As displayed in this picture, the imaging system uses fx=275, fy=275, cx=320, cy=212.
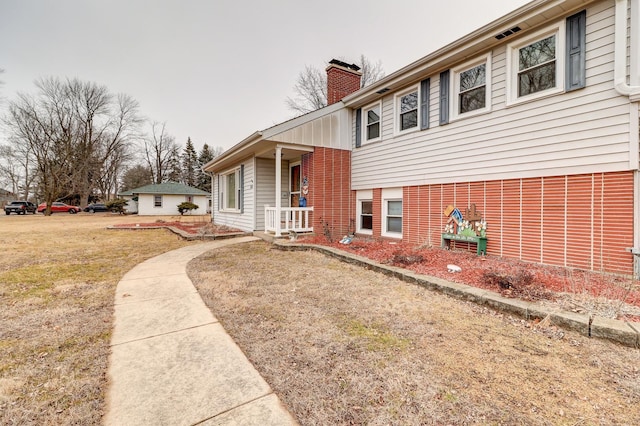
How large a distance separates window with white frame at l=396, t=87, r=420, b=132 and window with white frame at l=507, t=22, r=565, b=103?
2278 millimetres

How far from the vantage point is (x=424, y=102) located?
732 cm

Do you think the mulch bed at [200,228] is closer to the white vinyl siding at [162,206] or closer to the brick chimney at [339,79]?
the brick chimney at [339,79]

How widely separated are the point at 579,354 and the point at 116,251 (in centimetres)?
927

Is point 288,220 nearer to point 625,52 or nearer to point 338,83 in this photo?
point 338,83

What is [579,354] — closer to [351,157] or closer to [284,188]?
[351,157]

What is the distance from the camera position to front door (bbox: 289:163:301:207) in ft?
35.0

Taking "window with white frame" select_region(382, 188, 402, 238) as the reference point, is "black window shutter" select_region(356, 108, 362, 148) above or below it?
above

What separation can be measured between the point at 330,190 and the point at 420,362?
7.32 meters

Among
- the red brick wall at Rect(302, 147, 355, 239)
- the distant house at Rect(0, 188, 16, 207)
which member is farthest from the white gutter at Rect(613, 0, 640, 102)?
the distant house at Rect(0, 188, 16, 207)

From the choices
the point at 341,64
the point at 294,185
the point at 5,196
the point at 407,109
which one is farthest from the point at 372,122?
the point at 5,196

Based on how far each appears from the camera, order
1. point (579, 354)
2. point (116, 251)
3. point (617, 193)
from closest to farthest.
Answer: point (579, 354)
point (617, 193)
point (116, 251)

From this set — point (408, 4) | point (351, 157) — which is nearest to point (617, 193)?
point (351, 157)

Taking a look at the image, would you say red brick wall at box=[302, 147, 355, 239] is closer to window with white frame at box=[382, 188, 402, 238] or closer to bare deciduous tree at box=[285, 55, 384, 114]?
window with white frame at box=[382, 188, 402, 238]

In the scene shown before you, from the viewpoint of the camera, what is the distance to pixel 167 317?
10.4 feet
